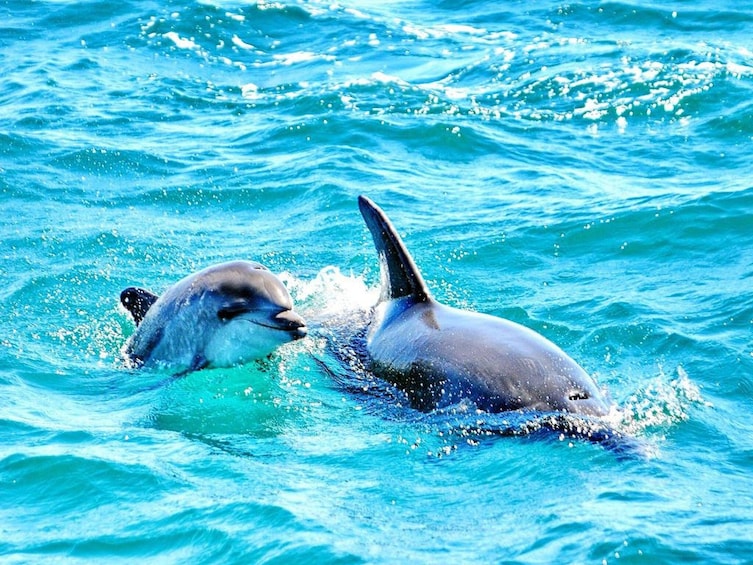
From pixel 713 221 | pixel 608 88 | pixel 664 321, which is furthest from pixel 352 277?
pixel 608 88

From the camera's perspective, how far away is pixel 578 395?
9.03m

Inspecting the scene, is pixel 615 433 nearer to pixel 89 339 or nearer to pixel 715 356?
pixel 715 356

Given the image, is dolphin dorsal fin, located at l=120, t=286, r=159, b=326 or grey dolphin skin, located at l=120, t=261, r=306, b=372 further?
dolphin dorsal fin, located at l=120, t=286, r=159, b=326

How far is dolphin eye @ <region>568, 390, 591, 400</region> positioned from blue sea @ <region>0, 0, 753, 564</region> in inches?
16.8

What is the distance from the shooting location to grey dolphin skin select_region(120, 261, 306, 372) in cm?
1026

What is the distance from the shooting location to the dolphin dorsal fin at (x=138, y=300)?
11.9 m

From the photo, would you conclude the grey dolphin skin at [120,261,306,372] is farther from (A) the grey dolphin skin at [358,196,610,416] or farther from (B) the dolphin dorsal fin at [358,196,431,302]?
(B) the dolphin dorsal fin at [358,196,431,302]

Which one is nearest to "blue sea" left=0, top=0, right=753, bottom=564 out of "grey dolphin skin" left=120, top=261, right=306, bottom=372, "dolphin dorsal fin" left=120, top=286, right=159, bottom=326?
"grey dolphin skin" left=120, top=261, right=306, bottom=372

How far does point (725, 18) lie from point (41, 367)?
18.7 metres

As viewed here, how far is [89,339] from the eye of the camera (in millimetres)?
12695

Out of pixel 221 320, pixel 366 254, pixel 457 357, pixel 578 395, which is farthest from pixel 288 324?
pixel 366 254

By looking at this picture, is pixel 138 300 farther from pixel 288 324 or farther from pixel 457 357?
pixel 457 357

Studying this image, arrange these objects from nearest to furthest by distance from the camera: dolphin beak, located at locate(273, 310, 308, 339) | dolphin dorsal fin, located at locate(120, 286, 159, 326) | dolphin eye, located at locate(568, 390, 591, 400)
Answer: dolphin eye, located at locate(568, 390, 591, 400)
dolphin beak, located at locate(273, 310, 308, 339)
dolphin dorsal fin, located at locate(120, 286, 159, 326)

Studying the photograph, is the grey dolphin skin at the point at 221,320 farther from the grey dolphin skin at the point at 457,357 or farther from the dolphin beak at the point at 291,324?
the grey dolphin skin at the point at 457,357
